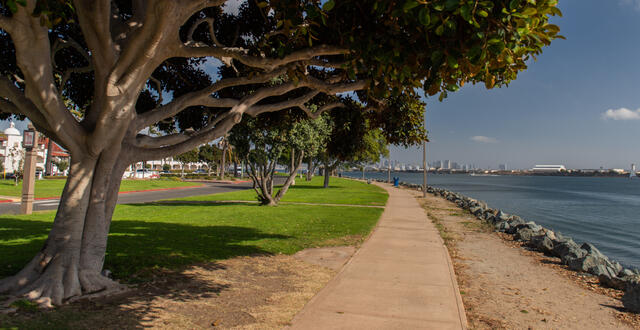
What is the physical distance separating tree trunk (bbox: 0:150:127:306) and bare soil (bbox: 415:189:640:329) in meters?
5.24

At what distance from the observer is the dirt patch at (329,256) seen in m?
8.28

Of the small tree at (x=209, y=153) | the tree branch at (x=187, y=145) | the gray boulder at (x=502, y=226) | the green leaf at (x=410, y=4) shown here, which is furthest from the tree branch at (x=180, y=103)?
the small tree at (x=209, y=153)

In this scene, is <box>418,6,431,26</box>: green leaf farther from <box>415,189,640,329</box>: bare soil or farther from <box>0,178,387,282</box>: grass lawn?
<box>0,178,387,282</box>: grass lawn

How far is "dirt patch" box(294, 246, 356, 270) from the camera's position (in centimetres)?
828

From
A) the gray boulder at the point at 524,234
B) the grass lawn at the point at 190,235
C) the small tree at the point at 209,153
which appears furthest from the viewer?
the small tree at the point at 209,153

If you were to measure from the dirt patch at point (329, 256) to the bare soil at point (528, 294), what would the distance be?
7.67 feet

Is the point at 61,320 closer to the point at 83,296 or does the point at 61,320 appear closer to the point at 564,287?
the point at 83,296

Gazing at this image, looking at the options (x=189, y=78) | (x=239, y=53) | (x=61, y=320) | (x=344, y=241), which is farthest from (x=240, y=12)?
(x=61, y=320)

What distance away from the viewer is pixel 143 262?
7680mm

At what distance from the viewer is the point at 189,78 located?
34.3 feet

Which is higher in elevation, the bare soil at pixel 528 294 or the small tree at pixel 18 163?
the small tree at pixel 18 163

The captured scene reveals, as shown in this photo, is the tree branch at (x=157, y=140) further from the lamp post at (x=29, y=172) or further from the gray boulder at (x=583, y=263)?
the lamp post at (x=29, y=172)

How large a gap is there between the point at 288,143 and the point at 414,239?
413 inches

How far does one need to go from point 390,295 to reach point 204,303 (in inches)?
104
